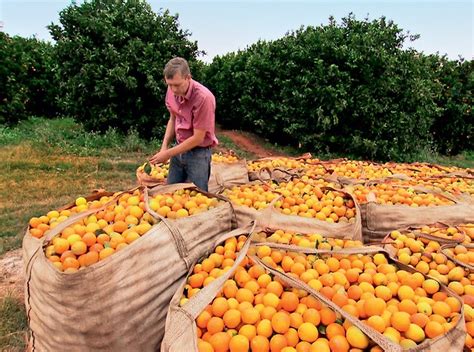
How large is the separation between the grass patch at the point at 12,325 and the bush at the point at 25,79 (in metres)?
10.4

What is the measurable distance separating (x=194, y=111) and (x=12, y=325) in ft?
7.97

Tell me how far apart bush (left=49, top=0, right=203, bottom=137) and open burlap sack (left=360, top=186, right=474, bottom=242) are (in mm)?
8050

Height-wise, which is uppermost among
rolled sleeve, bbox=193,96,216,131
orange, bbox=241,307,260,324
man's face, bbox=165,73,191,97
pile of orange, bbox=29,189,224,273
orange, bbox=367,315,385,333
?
man's face, bbox=165,73,191,97

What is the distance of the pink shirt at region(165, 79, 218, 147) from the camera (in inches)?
153

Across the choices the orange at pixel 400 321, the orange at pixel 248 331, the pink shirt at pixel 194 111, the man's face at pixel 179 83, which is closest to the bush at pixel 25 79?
the pink shirt at pixel 194 111

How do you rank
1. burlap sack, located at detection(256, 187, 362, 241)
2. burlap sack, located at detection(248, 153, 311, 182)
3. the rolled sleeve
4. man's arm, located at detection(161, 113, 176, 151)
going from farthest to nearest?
1. burlap sack, located at detection(248, 153, 311, 182)
2. man's arm, located at detection(161, 113, 176, 151)
3. the rolled sleeve
4. burlap sack, located at detection(256, 187, 362, 241)

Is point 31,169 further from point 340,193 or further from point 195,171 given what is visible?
point 340,193

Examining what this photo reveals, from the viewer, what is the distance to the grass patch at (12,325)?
117 inches

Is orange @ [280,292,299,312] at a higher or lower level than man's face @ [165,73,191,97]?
lower

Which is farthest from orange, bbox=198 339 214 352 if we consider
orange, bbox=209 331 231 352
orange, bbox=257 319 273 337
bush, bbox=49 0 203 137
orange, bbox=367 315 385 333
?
bush, bbox=49 0 203 137

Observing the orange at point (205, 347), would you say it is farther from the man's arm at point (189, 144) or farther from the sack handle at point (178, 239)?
the man's arm at point (189, 144)

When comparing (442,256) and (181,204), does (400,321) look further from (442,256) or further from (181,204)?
(181,204)

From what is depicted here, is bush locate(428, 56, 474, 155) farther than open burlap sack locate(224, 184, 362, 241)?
Yes

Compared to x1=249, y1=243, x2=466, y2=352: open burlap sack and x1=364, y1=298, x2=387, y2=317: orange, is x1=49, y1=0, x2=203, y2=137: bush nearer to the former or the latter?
x1=249, y1=243, x2=466, y2=352: open burlap sack
